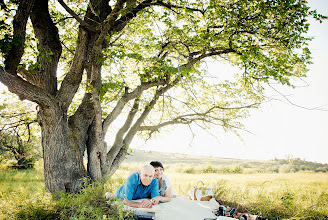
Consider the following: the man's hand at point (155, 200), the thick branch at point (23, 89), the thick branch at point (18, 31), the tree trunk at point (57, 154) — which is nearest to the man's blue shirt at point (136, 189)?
the man's hand at point (155, 200)

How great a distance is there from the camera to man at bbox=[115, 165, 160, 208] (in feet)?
14.1

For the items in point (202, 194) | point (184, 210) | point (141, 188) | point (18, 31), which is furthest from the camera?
point (202, 194)

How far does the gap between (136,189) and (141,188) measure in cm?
11

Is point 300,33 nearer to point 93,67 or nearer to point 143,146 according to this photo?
point 93,67

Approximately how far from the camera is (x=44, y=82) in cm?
648

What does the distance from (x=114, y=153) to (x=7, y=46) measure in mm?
4865

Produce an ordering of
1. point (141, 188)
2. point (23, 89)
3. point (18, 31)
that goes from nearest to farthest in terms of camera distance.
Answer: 1. point (141, 188)
2. point (18, 31)
3. point (23, 89)

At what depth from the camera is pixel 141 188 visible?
473 cm

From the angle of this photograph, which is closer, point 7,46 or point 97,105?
point 7,46

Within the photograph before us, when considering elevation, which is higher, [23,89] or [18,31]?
[18,31]

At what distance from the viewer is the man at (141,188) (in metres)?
4.30

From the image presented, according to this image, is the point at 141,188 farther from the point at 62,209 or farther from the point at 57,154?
the point at 57,154

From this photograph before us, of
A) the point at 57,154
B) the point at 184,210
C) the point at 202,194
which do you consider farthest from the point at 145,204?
the point at 57,154

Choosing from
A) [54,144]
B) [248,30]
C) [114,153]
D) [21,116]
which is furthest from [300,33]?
[21,116]
